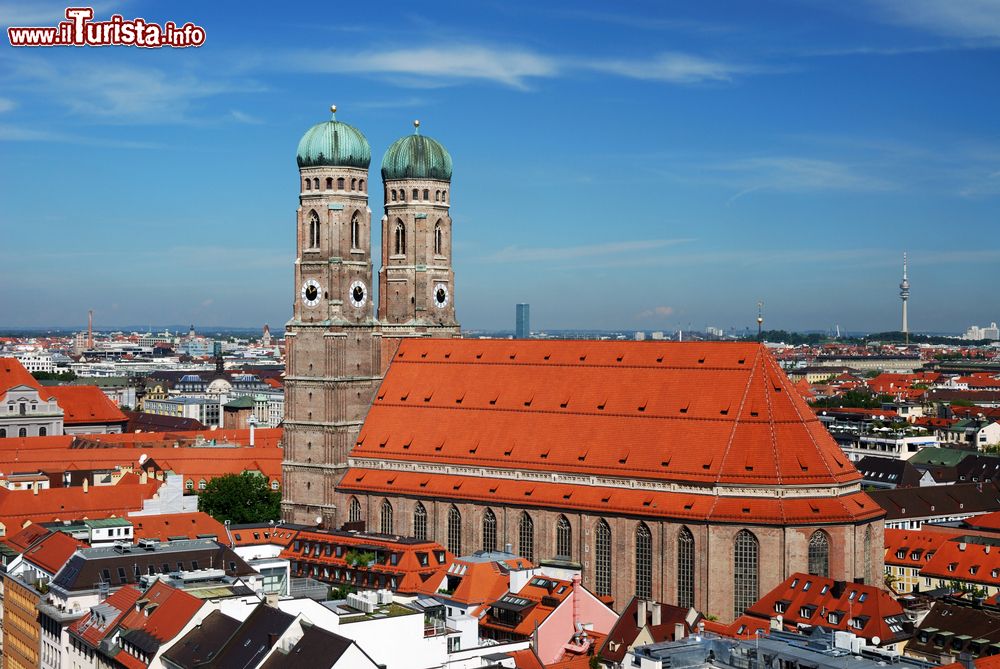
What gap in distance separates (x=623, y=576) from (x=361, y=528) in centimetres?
2342

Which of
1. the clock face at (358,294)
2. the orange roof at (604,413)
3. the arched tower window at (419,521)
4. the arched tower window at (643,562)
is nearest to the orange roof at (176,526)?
the orange roof at (604,413)

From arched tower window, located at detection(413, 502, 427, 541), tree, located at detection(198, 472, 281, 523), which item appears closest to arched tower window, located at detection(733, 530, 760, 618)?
arched tower window, located at detection(413, 502, 427, 541)

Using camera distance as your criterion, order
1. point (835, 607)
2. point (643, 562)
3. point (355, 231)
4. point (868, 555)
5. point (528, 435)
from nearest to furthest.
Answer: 1. point (835, 607)
2. point (868, 555)
3. point (643, 562)
4. point (528, 435)
5. point (355, 231)

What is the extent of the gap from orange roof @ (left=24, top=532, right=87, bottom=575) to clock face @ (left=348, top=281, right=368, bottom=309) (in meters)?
30.3

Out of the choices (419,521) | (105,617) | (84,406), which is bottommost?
(105,617)

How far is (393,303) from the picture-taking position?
12275 cm

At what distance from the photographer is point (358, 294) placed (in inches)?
4545

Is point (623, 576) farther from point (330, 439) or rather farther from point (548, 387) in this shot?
point (330, 439)

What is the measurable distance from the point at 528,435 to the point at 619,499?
10.4 m

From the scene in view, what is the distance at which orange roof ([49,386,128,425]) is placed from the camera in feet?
601

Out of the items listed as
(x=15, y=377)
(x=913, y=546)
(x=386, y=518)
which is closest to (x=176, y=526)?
(x=386, y=518)

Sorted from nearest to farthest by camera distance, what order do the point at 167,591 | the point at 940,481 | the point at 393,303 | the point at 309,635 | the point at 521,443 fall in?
1. the point at 309,635
2. the point at 167,591
3. the point at 521,443
4. the point at 393,303
5. the point at 940,481

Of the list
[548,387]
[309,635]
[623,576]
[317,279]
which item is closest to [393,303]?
[317,279]

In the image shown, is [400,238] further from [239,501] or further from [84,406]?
[84,406]
